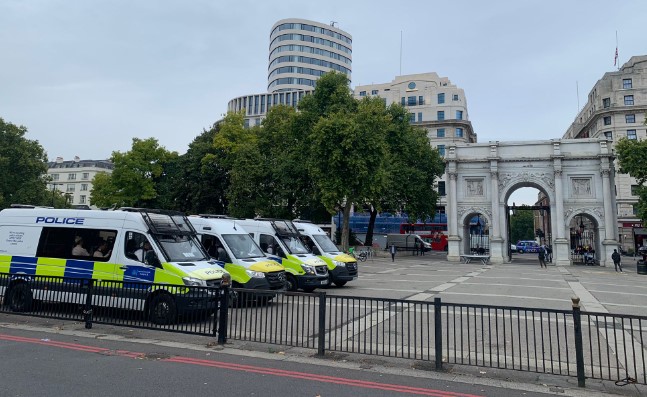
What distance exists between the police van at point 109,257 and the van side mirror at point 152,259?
0.02 m

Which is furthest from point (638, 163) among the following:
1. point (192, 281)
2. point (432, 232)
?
point (192, 281)

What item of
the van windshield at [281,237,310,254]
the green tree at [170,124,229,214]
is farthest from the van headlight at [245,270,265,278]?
the green tree at [170,124,229,214]

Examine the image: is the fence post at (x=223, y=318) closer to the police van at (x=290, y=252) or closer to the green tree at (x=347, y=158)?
the police van at (x=290, y=252)

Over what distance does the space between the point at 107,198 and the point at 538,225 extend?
124287mm

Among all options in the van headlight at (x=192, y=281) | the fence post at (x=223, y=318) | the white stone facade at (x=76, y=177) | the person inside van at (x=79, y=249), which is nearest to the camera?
the fence post at (x=223, y=318)

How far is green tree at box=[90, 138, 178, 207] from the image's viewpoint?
50.9 metres

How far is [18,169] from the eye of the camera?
46312mm

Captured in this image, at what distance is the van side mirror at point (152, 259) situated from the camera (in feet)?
33.1

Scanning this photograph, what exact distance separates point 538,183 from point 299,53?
69.8 m

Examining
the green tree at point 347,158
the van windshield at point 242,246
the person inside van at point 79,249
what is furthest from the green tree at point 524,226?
the person inside van at point 79,249

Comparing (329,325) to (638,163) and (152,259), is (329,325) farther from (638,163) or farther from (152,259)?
(638,163)

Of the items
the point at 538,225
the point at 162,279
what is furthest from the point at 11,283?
the point at 538,225

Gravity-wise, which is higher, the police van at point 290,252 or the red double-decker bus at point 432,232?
the red double-decker bus at point 432,232

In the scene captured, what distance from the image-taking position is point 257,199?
40.2 metres
